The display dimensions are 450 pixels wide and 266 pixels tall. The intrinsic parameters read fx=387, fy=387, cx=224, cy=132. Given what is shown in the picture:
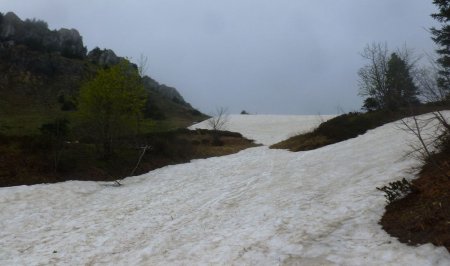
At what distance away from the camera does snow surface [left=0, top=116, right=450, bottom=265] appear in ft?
27.9

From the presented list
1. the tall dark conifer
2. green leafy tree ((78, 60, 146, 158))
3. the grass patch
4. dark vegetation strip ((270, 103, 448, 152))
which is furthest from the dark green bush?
green leafy tree ((78, 60, 146, 158))

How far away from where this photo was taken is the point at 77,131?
30625mm

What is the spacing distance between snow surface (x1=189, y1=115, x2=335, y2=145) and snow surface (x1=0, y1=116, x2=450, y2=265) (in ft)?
83.6

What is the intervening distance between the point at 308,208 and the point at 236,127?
44718 millimetres

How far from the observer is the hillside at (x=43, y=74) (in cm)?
4669

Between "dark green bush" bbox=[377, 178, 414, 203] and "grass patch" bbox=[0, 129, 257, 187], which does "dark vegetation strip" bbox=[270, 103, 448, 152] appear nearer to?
"grass patch" bbox=[0, 129, 257, 187]

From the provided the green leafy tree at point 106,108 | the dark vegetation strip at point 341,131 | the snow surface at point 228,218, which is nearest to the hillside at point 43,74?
the green leafy tree at point 106,108

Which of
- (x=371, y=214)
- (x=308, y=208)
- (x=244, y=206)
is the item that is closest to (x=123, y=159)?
(x=244, y=206)

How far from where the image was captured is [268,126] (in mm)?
56000

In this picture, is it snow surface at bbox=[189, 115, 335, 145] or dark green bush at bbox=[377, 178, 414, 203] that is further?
snow surface at bbox=[189, 115, 335, 145]

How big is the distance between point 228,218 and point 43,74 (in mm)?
55812

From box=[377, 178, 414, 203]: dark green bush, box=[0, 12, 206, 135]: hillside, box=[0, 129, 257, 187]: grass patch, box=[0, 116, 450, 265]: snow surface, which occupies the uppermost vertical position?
box=[0, 12, 206, 135]: hillside

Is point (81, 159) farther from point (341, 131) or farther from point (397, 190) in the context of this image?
point (397, 190)

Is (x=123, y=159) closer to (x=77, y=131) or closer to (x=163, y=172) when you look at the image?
(x=163, y=172)
